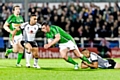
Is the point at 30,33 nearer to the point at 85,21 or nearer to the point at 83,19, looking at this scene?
the point at 85,21

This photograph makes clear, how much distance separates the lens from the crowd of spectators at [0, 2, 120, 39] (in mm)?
29969

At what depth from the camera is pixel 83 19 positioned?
30406 millimetres

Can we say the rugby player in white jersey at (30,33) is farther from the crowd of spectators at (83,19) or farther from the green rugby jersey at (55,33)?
the crowd of spectators at (83,19)

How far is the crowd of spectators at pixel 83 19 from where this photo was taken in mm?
29969

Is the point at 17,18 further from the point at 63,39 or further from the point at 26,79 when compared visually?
the point at 26,79

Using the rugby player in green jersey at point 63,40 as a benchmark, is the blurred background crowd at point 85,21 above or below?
below

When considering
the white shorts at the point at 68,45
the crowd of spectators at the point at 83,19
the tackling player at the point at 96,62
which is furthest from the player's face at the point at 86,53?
the crowd of spectators at the point at 83,19

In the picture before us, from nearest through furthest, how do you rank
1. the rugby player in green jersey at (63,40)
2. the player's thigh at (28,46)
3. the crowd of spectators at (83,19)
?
1. the rugby player in green jersey at (63,40)
2. the player's thigh at (28,46)
3. the crowd of spectators at (83,19)

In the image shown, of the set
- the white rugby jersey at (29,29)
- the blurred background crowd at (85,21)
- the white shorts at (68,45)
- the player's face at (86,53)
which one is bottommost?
the blurred background crowd at (85,21)

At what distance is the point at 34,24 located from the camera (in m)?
20.0

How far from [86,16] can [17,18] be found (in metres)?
9.26

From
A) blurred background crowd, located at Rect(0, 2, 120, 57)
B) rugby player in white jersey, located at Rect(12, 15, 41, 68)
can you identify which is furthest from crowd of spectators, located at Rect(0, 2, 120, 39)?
rugby player in white jersey, located at Rect(12, 15, 41, 68)

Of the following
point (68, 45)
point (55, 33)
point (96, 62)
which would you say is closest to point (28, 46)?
point (68, 45)

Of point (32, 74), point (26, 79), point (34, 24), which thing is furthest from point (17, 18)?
point (26, 79)
